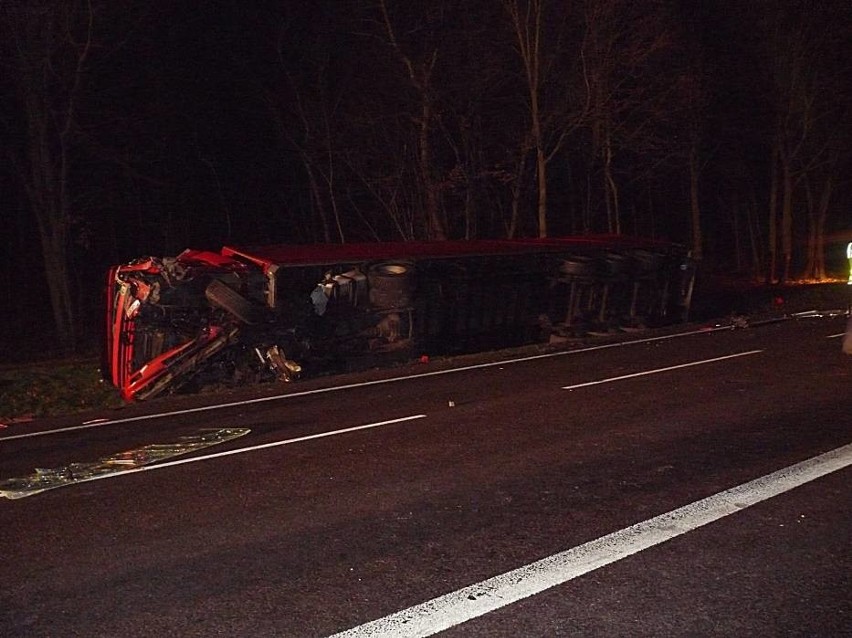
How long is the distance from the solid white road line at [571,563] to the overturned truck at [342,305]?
336 inches

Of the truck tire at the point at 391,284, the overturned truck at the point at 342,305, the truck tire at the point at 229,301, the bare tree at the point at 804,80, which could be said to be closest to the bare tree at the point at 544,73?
the overturned truck at the point at 342,305

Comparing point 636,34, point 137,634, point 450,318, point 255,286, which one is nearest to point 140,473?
point 137,634

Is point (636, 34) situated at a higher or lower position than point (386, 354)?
higher

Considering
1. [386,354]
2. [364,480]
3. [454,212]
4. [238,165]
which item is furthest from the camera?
[238,165]

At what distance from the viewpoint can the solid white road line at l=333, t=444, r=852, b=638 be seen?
4.41m

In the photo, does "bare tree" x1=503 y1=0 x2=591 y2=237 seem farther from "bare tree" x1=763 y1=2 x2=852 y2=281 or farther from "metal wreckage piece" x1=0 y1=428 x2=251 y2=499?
"metal wreckage piece" x1=0 y1=428 x2=251 y2=499

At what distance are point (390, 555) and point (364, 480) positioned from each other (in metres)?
1.73

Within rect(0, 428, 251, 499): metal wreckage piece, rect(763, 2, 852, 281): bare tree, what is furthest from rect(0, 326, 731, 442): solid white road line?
rect(763, 2, 852, 281): bare tree

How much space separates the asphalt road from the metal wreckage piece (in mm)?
218

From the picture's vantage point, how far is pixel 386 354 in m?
14.9

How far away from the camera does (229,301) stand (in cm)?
1314

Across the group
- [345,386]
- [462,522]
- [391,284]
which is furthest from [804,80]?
[462,522]

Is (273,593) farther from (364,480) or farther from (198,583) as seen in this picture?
(364,480)

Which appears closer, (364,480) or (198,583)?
(198,583)
